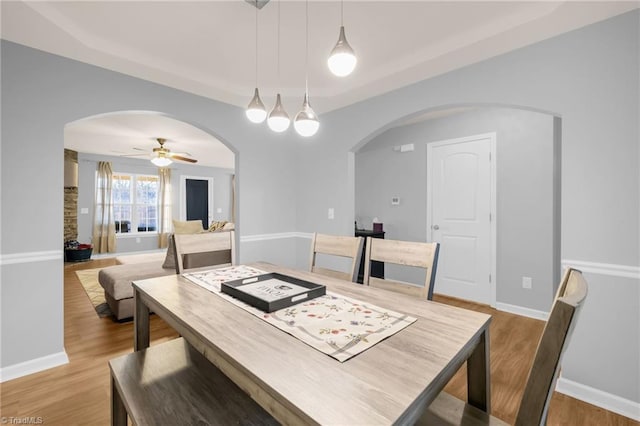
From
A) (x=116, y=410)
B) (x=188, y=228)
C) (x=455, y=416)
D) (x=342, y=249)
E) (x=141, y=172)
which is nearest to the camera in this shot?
(x=455, y=416)

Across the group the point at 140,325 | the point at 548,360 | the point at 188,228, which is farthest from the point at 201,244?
the point at 188,228

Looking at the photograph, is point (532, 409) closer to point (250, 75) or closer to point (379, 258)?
point (379, 258)

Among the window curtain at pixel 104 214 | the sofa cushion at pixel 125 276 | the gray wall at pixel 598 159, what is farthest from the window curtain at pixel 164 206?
the gray wall at pixel 598 159

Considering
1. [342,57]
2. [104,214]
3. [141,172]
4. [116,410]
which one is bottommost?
[116,410]

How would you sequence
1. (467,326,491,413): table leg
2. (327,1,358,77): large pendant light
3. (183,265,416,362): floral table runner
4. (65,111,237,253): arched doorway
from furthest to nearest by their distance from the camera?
(65,111,237,253): arched doorway → (327,1,358,77): large pendant light → (467,326,491,413): table leg → (183,265,416,362): floral table runner

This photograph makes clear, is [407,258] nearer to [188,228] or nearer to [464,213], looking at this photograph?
[464,213]

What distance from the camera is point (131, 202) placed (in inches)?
280

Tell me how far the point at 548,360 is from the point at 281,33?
237cm

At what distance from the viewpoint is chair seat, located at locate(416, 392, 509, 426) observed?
0.93 m

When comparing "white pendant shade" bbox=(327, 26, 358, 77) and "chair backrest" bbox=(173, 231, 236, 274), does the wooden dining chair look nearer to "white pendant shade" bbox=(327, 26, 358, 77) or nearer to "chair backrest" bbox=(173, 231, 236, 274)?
"white pendant shade" bbox=(327, 26, 358, 77)

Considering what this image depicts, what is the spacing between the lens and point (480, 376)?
1041 mm

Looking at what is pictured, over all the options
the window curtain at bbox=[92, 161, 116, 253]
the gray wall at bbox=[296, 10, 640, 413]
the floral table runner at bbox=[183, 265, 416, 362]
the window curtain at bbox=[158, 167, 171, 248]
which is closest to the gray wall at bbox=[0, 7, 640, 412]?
the gray wall at bbox=[296, 10, 640, 413]

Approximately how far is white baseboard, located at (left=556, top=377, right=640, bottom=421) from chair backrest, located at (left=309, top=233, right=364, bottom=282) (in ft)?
5.22

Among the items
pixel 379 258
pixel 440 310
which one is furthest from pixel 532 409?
pixel 379 258
